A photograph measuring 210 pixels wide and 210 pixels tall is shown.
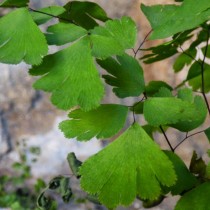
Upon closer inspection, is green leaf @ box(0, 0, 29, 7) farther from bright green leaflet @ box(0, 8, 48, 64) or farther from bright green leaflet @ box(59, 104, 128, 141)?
bright green leaflet @ box(59, 104, 128, 141)

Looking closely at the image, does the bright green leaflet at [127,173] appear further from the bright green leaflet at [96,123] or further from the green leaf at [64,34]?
the green leaf at [64,34]

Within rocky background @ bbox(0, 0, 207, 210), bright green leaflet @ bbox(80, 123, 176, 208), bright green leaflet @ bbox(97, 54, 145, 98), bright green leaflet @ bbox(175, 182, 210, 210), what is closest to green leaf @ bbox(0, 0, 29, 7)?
bright green leaflet @ bbox(97, 54, 145, 98)

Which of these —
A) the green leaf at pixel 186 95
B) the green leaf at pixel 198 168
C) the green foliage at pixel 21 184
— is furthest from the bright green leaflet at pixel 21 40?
the green foliage at pixel 21 184

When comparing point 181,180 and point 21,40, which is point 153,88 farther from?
point 21,40

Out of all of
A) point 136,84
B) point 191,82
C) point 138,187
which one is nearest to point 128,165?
point 138,187

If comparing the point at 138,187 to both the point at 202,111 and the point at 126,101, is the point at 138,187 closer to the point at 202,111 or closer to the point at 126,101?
the point at 202,111

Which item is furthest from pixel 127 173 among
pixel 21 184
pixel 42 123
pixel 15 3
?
pixel 21 184

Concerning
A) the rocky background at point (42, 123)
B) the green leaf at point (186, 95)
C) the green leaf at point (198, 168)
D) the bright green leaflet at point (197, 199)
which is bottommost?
the rocky background at point (42, 123)

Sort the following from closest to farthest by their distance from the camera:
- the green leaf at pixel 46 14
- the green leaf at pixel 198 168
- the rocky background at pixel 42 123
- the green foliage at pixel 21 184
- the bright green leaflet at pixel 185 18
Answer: the bright green leaflet at pixel 185 18, the green leaf at pixel 46 14, the green leaf at pixel 198 168, the rocky background at pixel 42 123, the green foliage at pixel 21 184
